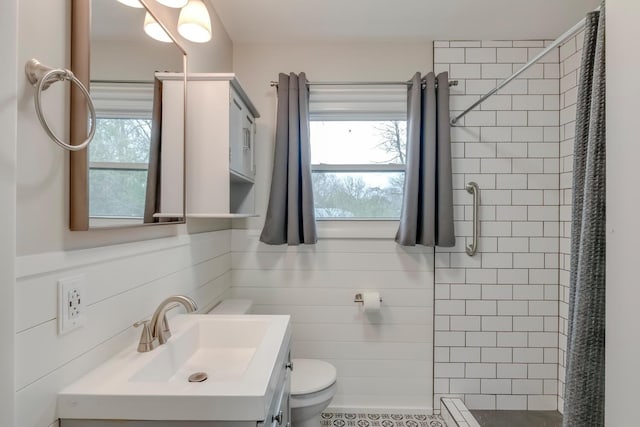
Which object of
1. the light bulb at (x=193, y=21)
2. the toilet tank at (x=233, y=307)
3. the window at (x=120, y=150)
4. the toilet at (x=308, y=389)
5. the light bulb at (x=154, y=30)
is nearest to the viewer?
the window at (x=120, y=150)

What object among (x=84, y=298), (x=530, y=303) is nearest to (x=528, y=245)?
(x=530, y=303)

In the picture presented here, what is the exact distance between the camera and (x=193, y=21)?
1.37 metres

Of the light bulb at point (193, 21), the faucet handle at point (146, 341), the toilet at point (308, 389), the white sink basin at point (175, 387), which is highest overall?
the light bulb at point (193, 21)

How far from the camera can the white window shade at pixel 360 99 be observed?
220 cm

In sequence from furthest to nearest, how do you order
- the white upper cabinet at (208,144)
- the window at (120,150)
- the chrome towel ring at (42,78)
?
1. the white upper cabinet at (208,144)
2. the window at (120,150)
3. the chrome towel ring at (42,78)

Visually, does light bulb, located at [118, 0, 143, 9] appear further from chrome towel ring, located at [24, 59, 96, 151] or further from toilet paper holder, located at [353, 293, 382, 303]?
toilet paper holder, located at [353, 293, 382, 303]

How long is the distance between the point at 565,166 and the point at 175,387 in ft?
8.09

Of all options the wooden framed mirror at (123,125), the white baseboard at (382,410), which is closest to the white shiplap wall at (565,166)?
the white baseboard at (382,410)

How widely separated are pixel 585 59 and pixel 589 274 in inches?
21.2

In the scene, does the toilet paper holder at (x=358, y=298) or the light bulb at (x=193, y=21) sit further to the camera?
the toilet paper holder at (x=358, y=298)

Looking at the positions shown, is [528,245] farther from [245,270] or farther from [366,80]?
[245,270]

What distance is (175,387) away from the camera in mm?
836

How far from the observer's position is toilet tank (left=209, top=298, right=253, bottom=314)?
1.85 m

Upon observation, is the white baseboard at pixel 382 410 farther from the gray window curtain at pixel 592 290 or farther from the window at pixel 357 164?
the gray window curtain at pixel 592 290
